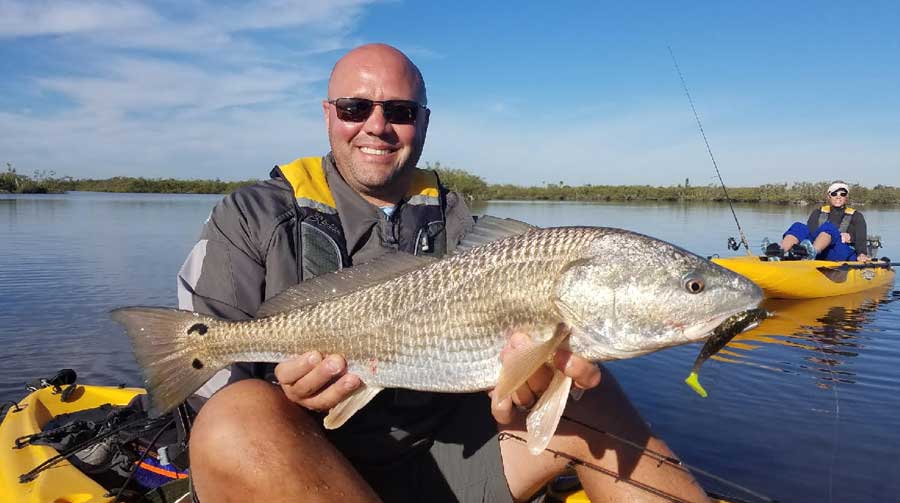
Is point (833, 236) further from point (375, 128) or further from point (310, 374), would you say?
point (310, 374)

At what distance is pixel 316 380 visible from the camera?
2820 mm

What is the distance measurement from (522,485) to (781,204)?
74.9m

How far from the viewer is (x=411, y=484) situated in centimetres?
347

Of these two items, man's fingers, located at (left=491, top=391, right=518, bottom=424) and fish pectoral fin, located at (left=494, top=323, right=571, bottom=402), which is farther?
man's fingers, located at (left=491, top=391, right=518, bottom=424)

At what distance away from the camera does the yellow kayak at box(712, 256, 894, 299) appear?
539 inches

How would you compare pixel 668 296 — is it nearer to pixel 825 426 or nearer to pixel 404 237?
pixel 404 237

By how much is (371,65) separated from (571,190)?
90.6 meters

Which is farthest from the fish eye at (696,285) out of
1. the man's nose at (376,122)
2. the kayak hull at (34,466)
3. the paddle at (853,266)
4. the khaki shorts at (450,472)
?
the paddle at (853,266)

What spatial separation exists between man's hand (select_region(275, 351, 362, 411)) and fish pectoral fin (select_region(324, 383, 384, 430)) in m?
0.03

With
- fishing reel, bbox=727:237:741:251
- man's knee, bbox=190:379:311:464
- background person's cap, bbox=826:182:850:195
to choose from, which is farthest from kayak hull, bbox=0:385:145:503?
background person's cap, bbox=826:182:850:195

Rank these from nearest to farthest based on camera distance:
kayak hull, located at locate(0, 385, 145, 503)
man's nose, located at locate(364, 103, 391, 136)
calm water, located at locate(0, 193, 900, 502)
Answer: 1. man's nose, located at locate(364, 103, 391, 136)
2. kayak hull, located at locate(0, 385, 145, 503)
3. calm water, located at locate(0, 193, 900, 502)

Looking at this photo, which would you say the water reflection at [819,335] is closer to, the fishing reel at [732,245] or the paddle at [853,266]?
the paddle at [853,266]

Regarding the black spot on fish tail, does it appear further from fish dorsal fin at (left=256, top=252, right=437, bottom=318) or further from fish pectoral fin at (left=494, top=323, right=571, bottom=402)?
fish pectoral fin at (left=494, top=323, right=571, bottom=402)

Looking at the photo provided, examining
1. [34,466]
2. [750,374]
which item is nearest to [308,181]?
[34,466]
